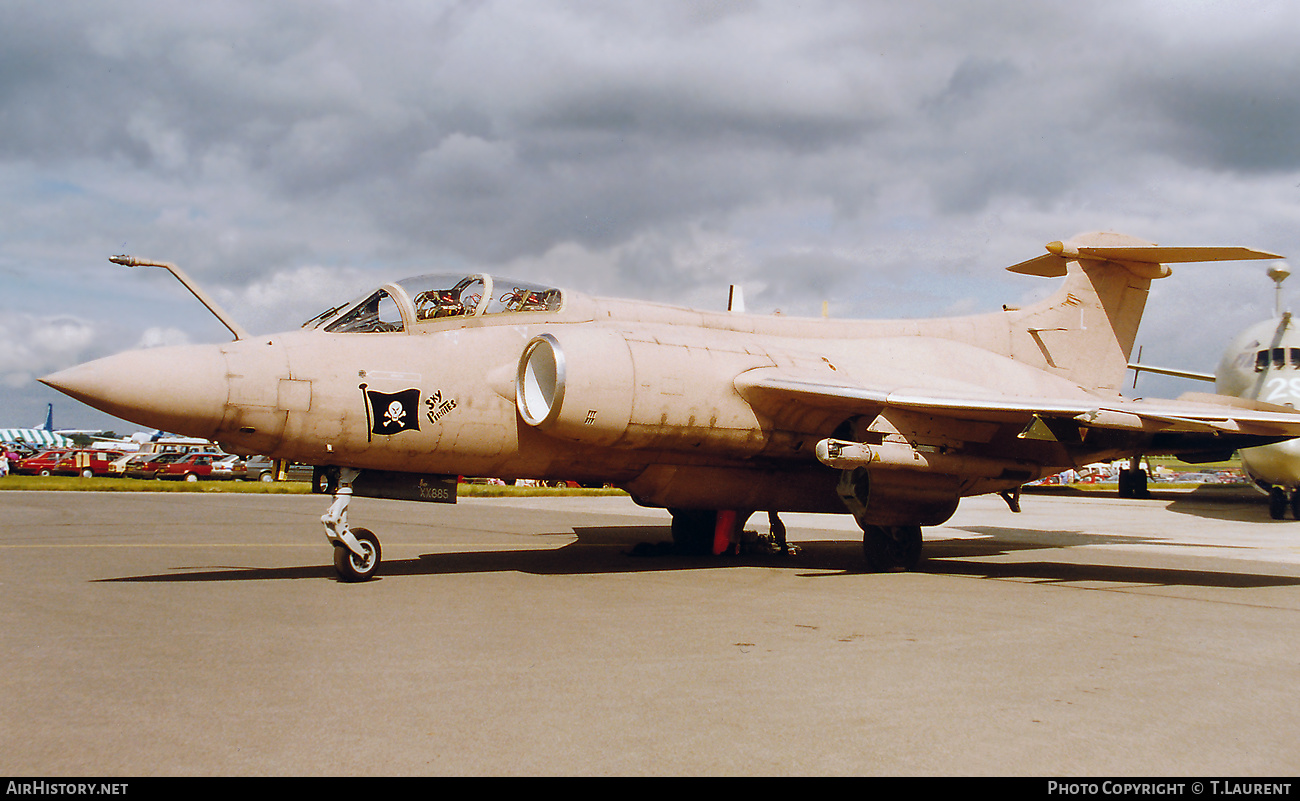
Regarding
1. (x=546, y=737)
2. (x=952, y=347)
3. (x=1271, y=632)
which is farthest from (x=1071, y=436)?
(x=546, y=737)

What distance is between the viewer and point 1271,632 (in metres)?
Answer: 7.00

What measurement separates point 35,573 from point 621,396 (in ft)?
20.6

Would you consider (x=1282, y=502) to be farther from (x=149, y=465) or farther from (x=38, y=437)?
(x=38, y=437)

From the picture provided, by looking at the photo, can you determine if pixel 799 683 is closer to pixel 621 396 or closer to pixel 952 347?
pixel 621 396

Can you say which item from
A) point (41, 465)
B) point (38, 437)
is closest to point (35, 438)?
point (38, 437)

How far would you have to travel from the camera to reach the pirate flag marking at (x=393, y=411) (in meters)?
8.88

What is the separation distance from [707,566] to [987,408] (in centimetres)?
387

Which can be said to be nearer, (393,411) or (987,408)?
(393,411)

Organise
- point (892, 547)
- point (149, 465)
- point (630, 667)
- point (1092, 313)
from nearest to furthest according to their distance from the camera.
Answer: point (630, 667) < point (892, 547) < point (1092, 313) < point (149, 465)

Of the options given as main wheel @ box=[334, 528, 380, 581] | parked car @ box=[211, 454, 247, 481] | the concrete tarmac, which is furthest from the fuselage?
parked car @ box=[211, 454, 247, 481]

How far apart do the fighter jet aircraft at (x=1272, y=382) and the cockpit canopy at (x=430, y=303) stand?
51.2 feet

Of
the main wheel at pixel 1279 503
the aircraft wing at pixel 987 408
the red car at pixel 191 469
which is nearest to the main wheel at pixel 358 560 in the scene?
the aircraft wing at pixel 987 408

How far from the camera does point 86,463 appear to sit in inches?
1751

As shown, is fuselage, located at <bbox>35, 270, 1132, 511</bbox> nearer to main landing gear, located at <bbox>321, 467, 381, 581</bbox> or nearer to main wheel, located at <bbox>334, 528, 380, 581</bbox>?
main landing gear, located at <bbox>321, 467, 381, 581</bbox>
